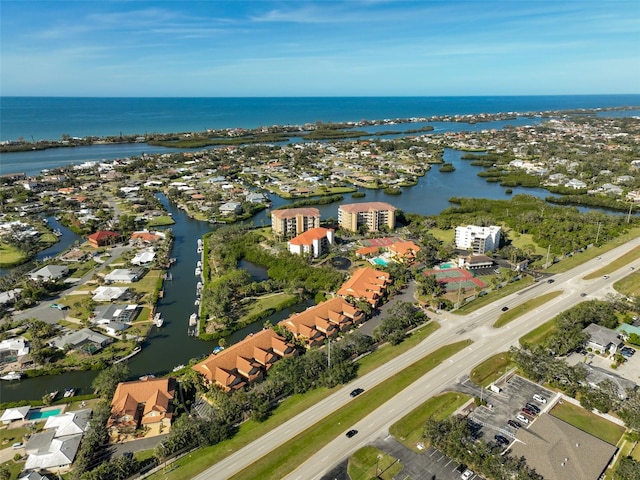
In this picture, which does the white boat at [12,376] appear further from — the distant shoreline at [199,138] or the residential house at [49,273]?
the distant shoreline at [199,138]

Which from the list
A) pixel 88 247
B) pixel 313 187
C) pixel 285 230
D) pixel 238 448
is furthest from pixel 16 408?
pixel 313 187

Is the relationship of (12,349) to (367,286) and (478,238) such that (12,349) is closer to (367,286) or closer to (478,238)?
(367,286)

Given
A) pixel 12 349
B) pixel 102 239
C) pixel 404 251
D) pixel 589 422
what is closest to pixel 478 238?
pixel 404 251

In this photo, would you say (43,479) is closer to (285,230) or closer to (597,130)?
(285,230)

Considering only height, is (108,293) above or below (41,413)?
above

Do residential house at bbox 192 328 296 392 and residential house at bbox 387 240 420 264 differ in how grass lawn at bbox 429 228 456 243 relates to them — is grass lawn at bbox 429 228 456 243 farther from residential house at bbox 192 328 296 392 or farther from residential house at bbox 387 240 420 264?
residential house at bbox 192 328 296 392
